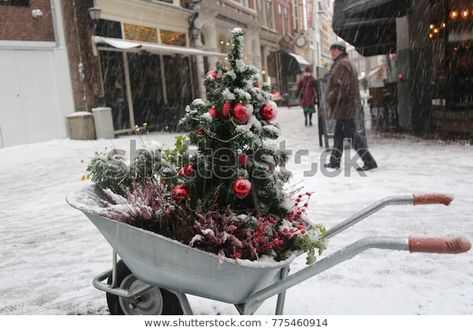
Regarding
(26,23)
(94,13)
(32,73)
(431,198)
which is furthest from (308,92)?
(431,198)

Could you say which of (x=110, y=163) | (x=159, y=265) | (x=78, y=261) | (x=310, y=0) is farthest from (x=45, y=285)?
(x=310, y=0)

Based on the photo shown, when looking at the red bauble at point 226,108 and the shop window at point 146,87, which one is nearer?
the red bauble at point 226,108

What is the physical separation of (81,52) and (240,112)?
41.7ft

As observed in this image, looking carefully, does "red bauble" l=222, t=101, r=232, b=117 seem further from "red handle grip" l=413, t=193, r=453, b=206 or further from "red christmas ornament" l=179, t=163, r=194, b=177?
"red handle grip" l=413, t=193, r=453, b=206

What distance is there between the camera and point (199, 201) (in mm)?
2430

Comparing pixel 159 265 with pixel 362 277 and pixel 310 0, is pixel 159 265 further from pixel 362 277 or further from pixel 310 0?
pixel 310 0

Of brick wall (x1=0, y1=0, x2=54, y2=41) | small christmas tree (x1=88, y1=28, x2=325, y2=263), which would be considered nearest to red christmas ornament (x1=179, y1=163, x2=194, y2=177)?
small christmas tree (x1=88, y1=28, x2=325, y2=263)

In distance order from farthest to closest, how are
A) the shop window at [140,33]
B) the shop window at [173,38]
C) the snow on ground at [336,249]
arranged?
the shop window at [173,38], the shop window at [140,33], the snow on ground at [336,249]

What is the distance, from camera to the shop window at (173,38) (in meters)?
18.4

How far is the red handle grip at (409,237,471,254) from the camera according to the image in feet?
6.14

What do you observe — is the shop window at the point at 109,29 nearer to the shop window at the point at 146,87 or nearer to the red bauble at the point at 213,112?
the shop window at the point at 146,87

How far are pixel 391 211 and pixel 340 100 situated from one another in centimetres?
246

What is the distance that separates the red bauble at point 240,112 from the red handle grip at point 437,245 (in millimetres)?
1004

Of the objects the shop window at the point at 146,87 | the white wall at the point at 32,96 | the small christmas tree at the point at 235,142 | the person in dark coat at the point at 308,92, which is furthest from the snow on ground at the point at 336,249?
the shop window at the point at 146,87
